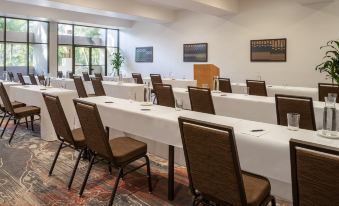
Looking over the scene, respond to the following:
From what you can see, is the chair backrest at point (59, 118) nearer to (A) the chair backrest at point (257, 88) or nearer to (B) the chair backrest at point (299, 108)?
(B) the chair backrest at point (299, 108)

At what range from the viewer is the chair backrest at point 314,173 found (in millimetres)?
1268

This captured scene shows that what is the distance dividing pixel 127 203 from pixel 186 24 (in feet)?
29.9

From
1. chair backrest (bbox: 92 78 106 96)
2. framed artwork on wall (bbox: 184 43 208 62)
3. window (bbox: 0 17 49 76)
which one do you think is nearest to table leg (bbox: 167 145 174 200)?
chair backrest (bbox: 92 78 106 96)

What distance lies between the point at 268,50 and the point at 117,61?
22.7ft

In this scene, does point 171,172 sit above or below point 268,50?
below

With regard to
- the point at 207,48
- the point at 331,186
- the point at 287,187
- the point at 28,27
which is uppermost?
the point at 28,27

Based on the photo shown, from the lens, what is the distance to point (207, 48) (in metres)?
10.3

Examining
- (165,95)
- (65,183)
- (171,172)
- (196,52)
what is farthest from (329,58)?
(65,183)

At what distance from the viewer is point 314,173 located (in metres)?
1.33

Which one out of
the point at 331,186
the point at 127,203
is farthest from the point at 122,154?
the point at 331,186

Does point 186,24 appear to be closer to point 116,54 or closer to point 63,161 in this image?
point 116,54

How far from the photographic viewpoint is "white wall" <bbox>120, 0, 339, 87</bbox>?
25.6 ft

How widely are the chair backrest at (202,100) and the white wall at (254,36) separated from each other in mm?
5191

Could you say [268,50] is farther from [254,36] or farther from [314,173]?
[314,173]
